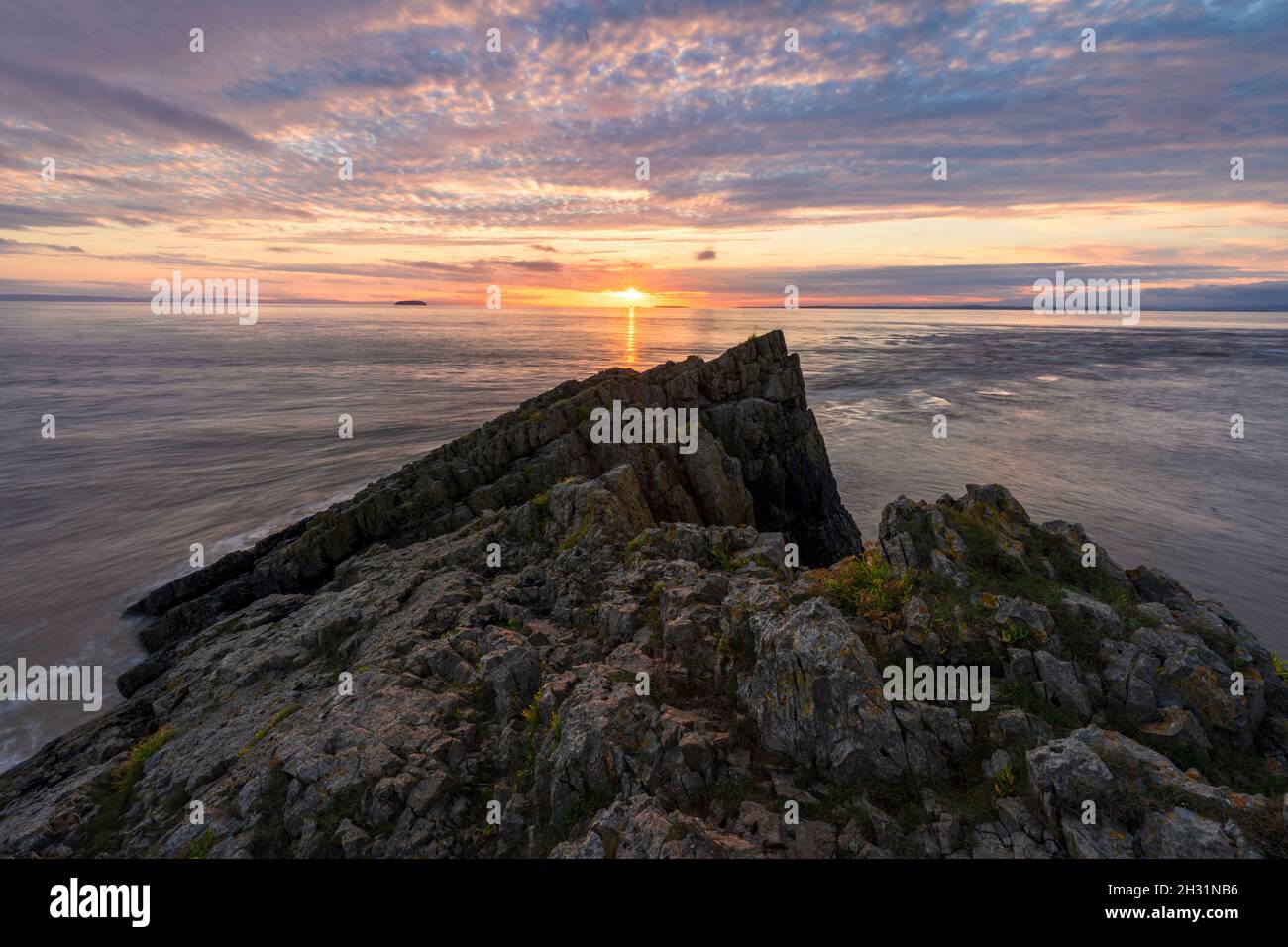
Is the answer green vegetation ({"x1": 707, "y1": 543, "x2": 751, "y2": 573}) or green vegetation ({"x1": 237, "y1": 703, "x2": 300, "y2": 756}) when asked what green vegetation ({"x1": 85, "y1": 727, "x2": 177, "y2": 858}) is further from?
green vegetation ({"x1": 707, "y1": 543, "x2": 751, "y2": 573})

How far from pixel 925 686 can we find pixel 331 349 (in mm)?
165665

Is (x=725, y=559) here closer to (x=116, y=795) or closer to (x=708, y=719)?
(x=708, y=719)

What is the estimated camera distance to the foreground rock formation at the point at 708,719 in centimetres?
734

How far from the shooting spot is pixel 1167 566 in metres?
31.1

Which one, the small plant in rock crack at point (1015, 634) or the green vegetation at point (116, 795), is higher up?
the small plant in rock crack at point (1015, 634)

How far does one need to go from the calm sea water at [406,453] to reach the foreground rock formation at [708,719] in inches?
511

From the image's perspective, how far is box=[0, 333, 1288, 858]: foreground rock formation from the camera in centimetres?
734

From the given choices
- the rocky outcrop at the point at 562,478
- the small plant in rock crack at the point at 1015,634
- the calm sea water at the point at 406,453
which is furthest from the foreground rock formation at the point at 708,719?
the calm sea water at the point at 406,453

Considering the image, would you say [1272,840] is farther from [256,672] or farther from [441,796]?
[256,672]
